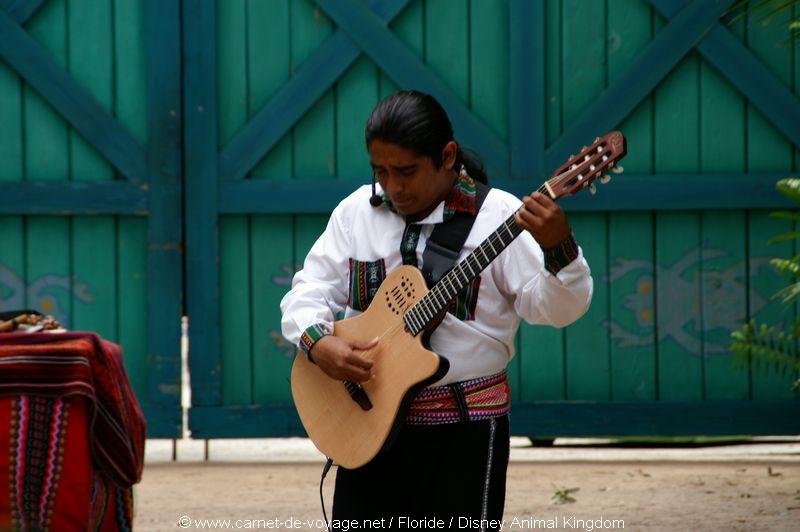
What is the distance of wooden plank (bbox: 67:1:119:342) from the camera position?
18.7 ft

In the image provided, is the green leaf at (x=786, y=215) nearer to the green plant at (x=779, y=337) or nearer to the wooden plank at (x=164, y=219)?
the green plant at (x=779, y=337)

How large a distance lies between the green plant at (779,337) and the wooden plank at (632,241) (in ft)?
1.32

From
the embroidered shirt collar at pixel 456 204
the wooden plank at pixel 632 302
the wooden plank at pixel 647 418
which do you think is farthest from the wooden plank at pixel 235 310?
the embroidered shirt collar at pixel 456 204

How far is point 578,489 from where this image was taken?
5.23m

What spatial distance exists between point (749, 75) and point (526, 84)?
0.98 metres

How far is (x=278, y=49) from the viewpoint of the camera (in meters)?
5.67

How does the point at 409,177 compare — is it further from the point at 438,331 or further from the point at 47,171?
the point at 47,171

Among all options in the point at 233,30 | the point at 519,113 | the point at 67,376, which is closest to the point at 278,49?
the point at 233,30

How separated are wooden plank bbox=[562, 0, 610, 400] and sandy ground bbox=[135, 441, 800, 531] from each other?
1.98 ft

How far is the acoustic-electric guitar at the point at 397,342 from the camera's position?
9.18 feet

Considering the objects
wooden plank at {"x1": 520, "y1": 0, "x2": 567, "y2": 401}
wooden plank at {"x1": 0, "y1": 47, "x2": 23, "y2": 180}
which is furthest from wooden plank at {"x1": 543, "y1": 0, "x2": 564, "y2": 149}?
wooden plank at {"x1": 0, "y1": 47, "x2": 23, "y2": 180}

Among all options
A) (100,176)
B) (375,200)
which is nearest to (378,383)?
(375,200)

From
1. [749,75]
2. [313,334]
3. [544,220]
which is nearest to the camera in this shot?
[544,220]

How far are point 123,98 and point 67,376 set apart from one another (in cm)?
251
